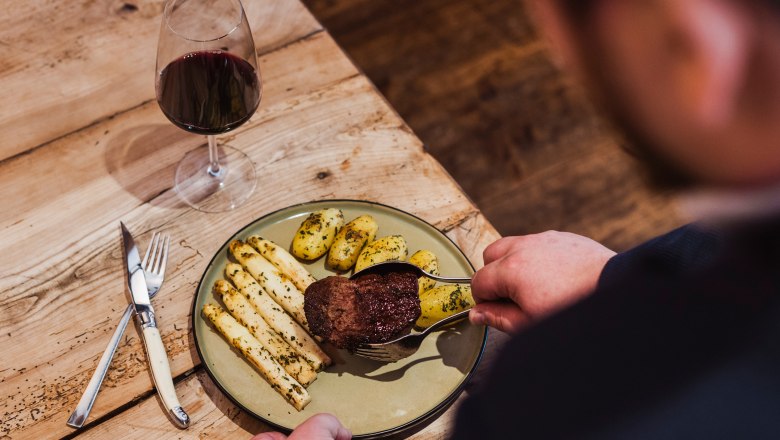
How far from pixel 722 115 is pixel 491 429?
0.31m

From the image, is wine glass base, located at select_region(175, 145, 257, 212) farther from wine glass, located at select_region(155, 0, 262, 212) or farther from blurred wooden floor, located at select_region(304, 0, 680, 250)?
blurred wooden floor, located at select_region(304, 0, 680, 250)

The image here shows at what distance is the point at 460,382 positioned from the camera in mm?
1121

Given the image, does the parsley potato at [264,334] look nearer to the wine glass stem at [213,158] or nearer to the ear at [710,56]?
the wine glass stem at [213,158]

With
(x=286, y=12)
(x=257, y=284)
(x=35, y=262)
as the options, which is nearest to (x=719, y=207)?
(x=257, y=284)

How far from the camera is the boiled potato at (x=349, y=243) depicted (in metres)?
1.24

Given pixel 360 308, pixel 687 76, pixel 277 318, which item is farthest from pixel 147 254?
pixel 687 76

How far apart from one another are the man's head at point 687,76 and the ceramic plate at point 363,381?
0.67 m

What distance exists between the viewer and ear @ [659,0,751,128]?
0.43 meters

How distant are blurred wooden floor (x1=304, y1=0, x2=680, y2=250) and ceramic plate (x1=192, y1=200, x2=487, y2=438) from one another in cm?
132

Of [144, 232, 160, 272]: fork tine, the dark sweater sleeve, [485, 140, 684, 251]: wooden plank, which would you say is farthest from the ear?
[485, 140, 684, 251]: wooden plank

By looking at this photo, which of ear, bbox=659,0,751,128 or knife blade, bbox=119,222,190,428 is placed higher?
ear, bbox=659,0,751,128

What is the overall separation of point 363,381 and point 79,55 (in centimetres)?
88

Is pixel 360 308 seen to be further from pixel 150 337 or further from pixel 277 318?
pixel 150 337

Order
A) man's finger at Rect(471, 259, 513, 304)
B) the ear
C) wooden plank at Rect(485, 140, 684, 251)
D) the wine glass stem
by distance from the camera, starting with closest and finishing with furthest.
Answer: the ear, man's finger at Rect(471, 259, 513, 304), the wine glass stem, wooden plank at Rect(485, 140, 684, 251)
